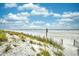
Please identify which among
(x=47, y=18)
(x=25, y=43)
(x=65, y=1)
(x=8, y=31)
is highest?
(x=65, y=1)

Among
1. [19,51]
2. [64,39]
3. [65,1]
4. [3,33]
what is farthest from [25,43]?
[65,1]

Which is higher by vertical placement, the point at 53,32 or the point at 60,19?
the point at 60,19

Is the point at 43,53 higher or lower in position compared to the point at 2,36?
lower

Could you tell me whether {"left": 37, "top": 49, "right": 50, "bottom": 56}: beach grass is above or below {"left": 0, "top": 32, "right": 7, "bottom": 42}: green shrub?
below

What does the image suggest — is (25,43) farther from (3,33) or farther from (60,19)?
(60,19)

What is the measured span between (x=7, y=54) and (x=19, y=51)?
0.12m

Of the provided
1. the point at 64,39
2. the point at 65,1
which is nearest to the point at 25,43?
the point at 64,39

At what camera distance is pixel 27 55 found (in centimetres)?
186

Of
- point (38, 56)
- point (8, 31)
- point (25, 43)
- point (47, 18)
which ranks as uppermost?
point (47, 18)

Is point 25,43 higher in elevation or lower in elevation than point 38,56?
higher

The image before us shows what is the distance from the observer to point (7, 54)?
186 centimetres

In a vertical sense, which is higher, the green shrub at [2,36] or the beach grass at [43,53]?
the green shrub at [2,36]

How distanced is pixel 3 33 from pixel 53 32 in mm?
509

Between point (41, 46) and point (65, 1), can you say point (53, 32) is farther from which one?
point (65, 1)
